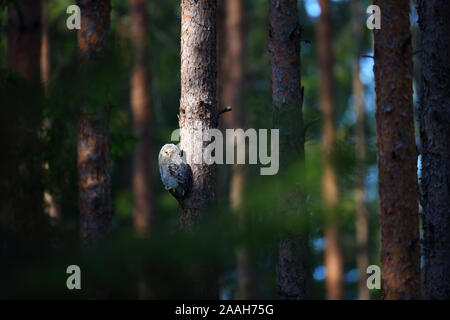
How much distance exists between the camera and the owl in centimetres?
631

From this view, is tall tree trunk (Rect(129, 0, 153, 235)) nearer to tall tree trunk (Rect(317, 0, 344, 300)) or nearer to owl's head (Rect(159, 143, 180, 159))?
tall tree trunk (Rect(317, 0, 344, 300))

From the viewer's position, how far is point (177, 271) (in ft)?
6.02

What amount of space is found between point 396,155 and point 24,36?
8.30 metres

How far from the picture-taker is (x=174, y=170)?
6305 mm

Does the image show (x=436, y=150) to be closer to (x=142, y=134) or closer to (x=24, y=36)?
(x=24, y=36)

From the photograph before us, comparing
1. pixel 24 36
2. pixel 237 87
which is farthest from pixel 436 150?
pixel 237 87

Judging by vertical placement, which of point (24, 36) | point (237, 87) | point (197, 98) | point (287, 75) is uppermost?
point (24, 36)

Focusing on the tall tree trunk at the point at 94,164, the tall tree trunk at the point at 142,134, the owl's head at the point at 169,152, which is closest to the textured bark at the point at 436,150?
the owl's head at the point at 169,152

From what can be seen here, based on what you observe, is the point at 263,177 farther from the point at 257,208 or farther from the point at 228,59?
the point at 228,59

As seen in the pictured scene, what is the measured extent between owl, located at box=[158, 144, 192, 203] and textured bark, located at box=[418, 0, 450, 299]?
3.14 metres
